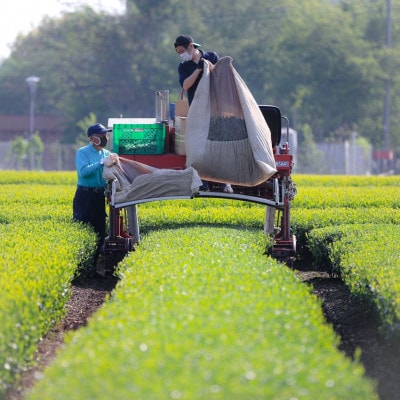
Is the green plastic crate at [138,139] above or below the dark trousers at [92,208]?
above

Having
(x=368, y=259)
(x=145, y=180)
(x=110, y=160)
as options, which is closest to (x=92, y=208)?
(x=110, y=160)

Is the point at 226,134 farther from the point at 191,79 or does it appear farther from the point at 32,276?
the point at 32,276

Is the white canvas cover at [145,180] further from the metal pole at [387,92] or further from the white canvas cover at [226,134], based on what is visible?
the metal pole at [387,92]

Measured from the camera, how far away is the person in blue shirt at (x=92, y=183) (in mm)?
13766

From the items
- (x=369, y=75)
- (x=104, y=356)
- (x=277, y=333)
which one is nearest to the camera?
(x=104, y=356)

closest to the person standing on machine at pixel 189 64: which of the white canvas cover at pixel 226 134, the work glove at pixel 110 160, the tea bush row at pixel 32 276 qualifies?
the white canvas cover at pixel 226 134

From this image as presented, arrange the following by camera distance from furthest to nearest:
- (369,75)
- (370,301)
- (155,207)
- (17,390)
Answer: (369,75) < (155,207) < (370,301) < (17,390)

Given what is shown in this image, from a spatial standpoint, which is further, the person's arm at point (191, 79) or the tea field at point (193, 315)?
the person's arm at point (191, 79)

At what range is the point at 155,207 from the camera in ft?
58.5

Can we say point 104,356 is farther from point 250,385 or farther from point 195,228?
point 195,228

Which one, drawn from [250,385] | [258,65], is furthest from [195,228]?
[258,65]

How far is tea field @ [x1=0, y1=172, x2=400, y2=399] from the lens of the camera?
5.42m

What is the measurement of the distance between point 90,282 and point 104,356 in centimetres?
792

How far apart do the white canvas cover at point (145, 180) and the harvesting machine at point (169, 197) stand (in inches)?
2.8
